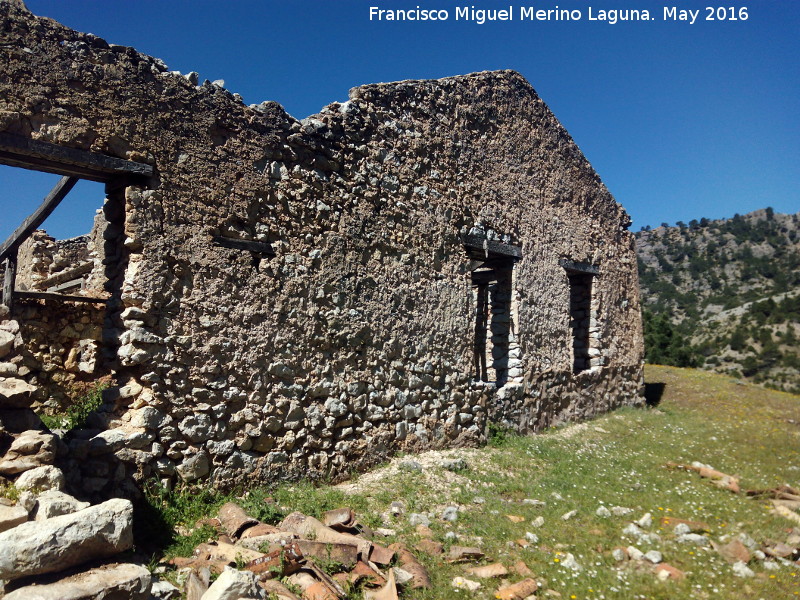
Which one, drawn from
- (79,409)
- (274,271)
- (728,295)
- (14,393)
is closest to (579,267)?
(274,271)

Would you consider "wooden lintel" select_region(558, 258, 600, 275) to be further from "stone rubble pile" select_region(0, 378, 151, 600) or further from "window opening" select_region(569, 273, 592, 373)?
"stone rubble pile" select_region(0, 378, 151, 600)

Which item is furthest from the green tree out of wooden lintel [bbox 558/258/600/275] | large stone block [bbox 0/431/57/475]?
large stone block [bbox 0/431/57/475]

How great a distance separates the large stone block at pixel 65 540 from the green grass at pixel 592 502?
4.07ft

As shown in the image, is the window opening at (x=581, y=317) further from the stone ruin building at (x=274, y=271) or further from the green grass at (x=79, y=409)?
the green grass at (x=79, y=409)

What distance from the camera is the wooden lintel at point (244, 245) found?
4691 millimetres

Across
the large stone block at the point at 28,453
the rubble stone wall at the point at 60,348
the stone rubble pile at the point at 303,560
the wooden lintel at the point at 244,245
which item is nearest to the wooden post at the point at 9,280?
the rubble stone wall at the point at 60,348

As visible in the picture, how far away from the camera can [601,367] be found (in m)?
10.6

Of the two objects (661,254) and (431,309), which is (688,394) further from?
(661,254)

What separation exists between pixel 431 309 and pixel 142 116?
384 centimetres

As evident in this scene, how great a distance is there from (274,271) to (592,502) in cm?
397

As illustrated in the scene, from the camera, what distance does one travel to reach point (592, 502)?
5445 millimetres

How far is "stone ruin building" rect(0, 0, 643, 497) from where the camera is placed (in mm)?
4027

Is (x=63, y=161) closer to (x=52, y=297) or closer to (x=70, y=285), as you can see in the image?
(x=52, y=297)

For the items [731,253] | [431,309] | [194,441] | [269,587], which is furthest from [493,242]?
[731,253]
